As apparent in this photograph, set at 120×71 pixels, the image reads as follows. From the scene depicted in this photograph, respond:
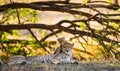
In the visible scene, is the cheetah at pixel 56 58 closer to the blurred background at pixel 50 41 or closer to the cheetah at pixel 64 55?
the cheetah at pixel 64 55

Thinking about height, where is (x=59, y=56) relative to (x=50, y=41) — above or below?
above

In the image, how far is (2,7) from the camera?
402 inches

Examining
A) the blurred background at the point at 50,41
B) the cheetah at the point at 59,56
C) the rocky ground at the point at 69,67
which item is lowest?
the blurred background at the point at 50,41

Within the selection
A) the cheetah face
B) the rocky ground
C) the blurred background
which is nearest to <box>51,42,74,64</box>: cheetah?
the cheetah face

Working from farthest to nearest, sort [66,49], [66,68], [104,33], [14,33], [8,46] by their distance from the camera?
[8,46], [14,33], [104,33], [66,49], [66,68]

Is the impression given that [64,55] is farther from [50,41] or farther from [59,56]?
[50,41]

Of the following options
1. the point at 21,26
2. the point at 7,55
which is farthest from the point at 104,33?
the point at 7,55

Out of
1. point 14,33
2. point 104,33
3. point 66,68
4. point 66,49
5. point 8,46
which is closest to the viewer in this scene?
→ point 66,68

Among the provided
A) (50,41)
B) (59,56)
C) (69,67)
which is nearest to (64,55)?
(59,56)

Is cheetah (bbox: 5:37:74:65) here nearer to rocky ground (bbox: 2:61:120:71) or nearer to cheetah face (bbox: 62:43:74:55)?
cheetah face (bbox: 62:43:74:55)

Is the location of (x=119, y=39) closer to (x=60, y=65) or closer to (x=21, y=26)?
(x=21, y=26)

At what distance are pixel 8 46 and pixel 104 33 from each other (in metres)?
2.84

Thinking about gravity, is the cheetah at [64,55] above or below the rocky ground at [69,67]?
below

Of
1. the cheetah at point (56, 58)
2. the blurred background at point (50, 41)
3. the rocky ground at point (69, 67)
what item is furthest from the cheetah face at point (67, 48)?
the blurred background at point (50, 41)
